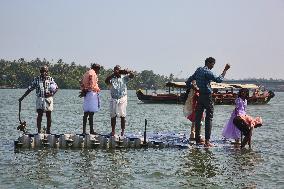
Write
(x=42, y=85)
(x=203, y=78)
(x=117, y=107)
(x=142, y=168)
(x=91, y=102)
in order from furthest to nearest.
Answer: (x=117, y=107) < (x=91, y=102) < (x=42, y=85) < (x=203, y=78) < (x=142, y=168)

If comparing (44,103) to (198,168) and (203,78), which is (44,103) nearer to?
(203,78)

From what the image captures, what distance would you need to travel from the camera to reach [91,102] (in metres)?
15.1

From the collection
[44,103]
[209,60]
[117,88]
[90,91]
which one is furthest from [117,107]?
[209,60]

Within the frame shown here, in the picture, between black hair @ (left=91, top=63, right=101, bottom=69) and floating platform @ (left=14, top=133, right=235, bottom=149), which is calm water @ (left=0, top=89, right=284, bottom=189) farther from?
black hair @ (left=91, top=63, right=101, bottom=69)

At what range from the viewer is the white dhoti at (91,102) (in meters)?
15.0

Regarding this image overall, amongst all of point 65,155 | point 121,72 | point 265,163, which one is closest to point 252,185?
point 265,163

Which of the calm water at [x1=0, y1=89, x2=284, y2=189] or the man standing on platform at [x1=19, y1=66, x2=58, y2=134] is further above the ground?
the man standing on platform at [x1=19, y1=66, x2=58, y2=134]

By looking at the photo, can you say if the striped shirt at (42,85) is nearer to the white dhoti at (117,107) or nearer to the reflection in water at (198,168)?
the white dhoti at (117,107)

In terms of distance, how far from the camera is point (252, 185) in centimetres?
1009

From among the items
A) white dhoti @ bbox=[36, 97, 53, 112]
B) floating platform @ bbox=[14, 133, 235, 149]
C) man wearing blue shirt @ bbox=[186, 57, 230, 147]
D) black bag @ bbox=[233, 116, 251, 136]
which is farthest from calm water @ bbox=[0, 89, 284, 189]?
white dhoti @ bbox=[36, 97, 53, 112]

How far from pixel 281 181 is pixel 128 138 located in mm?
5433

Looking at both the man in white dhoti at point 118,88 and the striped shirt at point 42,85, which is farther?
the man in white dhoti at point 118,88

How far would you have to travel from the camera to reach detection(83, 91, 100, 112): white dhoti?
1502cm

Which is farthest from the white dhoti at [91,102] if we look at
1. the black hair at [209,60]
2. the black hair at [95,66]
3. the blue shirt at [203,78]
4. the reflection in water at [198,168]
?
the black hair at [209,60]
